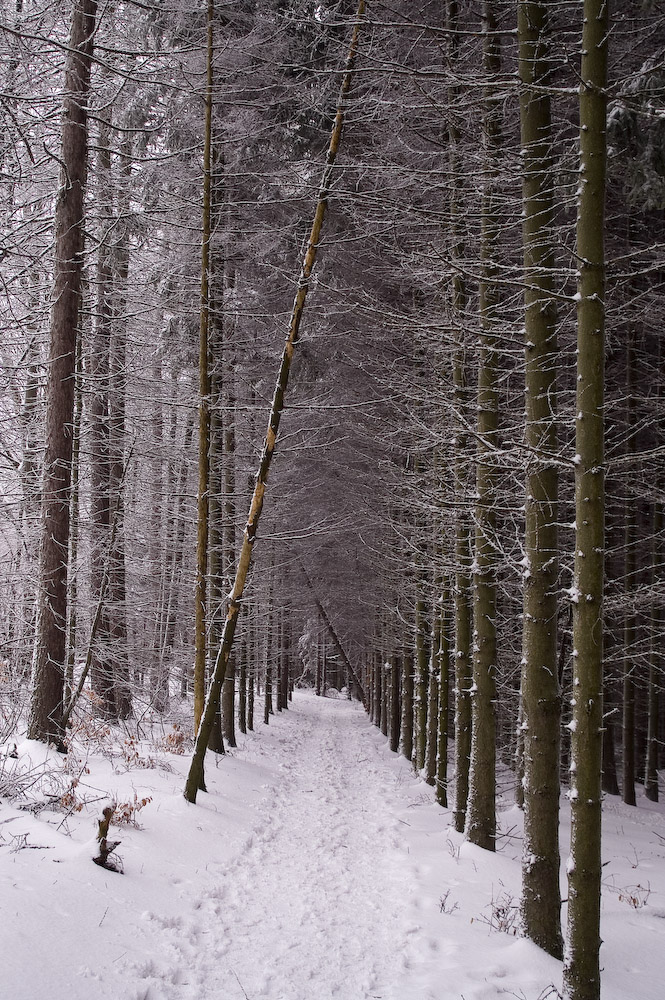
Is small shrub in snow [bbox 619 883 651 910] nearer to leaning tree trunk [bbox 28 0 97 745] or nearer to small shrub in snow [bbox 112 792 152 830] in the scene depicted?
small shrub in snow [bbox 112 792 152 830]

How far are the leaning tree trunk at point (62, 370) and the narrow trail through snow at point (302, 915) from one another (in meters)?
3.14

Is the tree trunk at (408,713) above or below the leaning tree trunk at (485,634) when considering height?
below

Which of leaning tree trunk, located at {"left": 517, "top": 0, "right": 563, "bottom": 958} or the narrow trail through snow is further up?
leaning tree trunk, located at {"left": 517, "top": 0, "right": 563, "bottom": 958}

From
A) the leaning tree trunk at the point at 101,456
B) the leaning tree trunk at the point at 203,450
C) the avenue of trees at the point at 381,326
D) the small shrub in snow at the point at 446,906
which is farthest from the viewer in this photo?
the leaning tree trunk at the point at 101,456

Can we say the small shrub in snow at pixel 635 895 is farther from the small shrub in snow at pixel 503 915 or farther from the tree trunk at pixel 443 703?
the tree trunk at pixel 443 703

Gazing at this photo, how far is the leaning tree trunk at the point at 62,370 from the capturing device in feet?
24.9

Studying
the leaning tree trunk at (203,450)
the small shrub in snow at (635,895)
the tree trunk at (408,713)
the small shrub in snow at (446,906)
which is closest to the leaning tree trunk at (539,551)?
the small shrub in snow at (446,906)

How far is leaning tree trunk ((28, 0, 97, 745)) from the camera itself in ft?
24.9

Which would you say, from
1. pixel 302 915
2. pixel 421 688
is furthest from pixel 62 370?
pixel 421 688

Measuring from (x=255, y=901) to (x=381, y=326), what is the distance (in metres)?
6.67

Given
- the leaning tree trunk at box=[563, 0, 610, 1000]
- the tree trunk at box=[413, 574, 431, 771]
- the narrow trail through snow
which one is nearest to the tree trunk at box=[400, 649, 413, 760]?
the tree trunk at box=[413, 574, 431, 771]

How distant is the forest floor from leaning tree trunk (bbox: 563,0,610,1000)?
2.62 feet

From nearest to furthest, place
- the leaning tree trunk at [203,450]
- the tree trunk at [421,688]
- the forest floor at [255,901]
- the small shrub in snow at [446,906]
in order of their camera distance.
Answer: the forest floor at [255,901], the small shrub in snow at [446,906], the leaning tree trunk at [203,450], the tree trunk at [421,688]

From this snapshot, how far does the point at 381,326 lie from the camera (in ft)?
27.0
